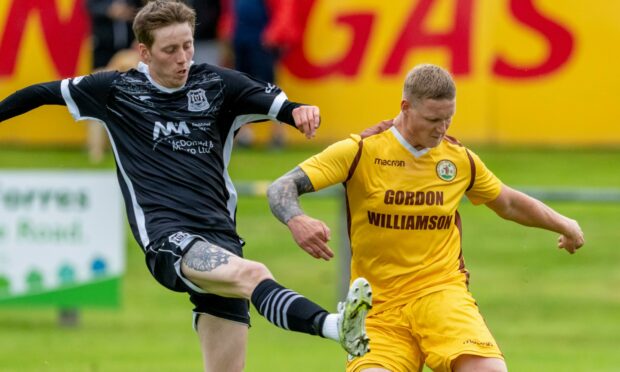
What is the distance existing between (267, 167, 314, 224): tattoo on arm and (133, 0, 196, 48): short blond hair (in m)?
1.15

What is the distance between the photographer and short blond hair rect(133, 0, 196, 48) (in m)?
8.68

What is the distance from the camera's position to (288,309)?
7.74m

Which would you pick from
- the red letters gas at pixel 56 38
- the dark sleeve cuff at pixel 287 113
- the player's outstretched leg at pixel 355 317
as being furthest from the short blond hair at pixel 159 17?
the red letters gas at pixel 56 38

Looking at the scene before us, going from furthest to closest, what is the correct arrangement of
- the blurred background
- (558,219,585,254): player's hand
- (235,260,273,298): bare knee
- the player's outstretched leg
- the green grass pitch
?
the blurred background, the green grass pitch, (558,219,585,254): player's hand, (235,260,273,298): bare knee, the player's outstretched leg

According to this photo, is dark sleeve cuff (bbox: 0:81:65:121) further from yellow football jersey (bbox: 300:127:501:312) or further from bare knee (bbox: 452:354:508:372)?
bare knee (bbox: 452:354:508:372)

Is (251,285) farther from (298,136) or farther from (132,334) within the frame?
(298,136)

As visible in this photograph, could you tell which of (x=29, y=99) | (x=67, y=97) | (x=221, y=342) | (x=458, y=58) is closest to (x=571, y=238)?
(x=221, y=342)

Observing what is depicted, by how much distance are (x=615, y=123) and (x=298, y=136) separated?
13.2 ft

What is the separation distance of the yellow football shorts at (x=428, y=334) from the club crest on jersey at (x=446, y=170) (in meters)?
0.61

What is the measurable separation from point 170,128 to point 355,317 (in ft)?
6.19

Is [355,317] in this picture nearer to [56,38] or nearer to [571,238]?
[571,238]

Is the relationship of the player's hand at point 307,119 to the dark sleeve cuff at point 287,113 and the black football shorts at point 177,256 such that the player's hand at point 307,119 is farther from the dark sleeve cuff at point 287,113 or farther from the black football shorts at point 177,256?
the black football shorts at point 177,256

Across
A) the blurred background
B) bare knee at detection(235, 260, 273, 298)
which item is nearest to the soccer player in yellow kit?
bare knee at detection(235, 260, 273, 298)

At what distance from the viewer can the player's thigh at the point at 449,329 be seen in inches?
329
